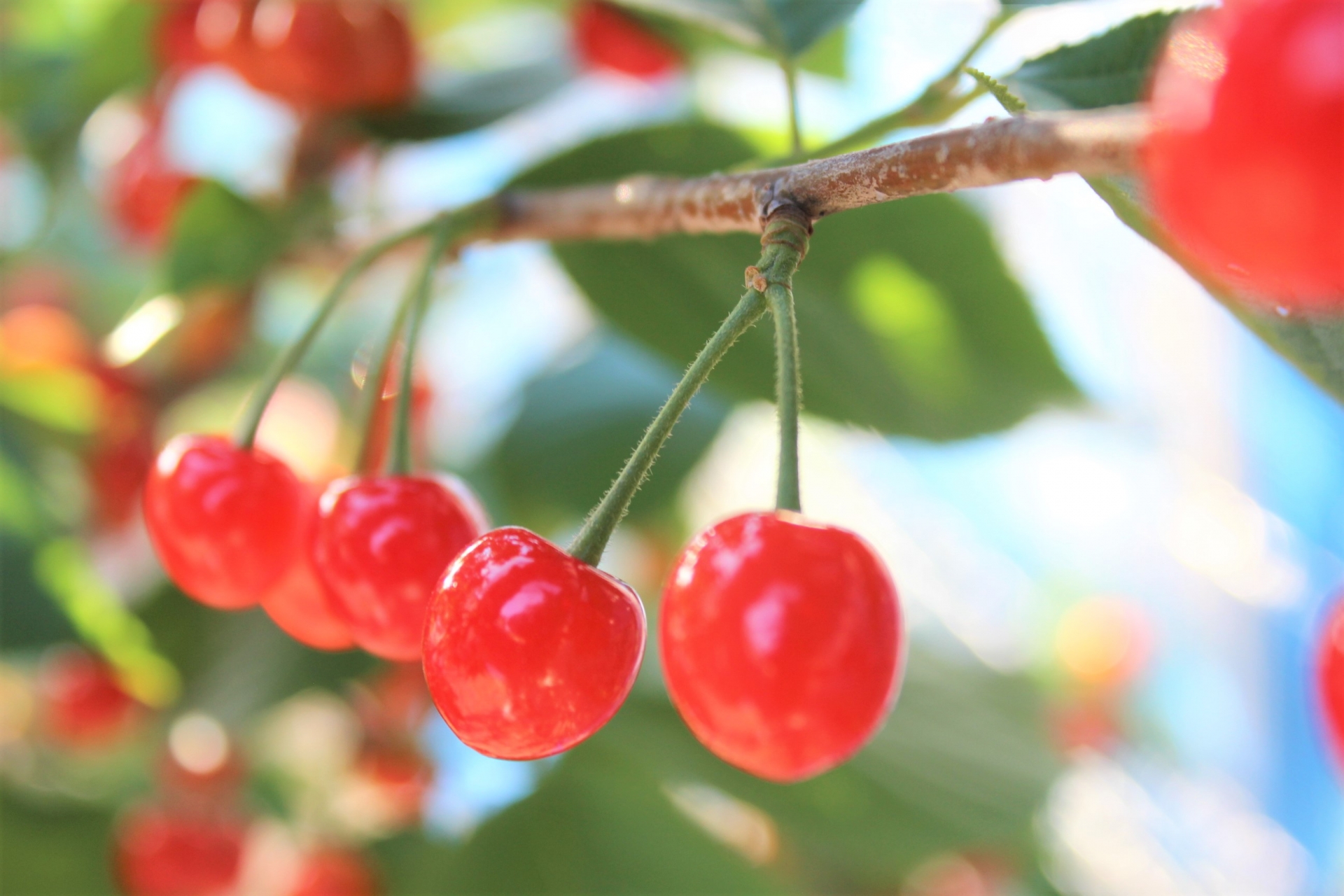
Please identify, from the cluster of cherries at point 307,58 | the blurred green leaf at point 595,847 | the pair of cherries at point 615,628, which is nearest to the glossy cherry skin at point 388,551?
the pair of cherries at point 615,628

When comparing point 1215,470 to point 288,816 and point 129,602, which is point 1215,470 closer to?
point 288,816

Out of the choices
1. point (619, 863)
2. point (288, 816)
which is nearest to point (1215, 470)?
point (619, 863)

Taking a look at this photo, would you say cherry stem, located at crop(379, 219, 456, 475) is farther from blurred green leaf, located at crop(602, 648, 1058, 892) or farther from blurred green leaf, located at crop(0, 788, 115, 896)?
blurred green leaf, located at crop(0, 788, 115, 896)

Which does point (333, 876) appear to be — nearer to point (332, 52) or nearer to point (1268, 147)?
point (332, 52)

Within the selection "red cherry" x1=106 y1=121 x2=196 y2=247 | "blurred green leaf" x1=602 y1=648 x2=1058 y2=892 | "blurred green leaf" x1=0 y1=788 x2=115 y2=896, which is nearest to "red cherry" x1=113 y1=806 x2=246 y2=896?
"blurred green leaf" x1=0 y1=788 x2=115 y2=896

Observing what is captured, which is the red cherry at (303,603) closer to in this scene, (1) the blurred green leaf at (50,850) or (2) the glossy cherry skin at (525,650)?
(2) the glossy cherry skin at (525,650)

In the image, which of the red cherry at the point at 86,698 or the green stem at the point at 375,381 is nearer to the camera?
the green stem at the point at 375,381
